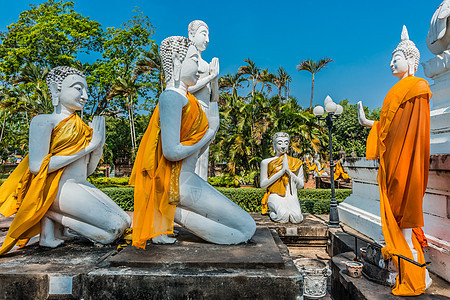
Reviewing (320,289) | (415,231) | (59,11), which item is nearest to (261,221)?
(320,289)

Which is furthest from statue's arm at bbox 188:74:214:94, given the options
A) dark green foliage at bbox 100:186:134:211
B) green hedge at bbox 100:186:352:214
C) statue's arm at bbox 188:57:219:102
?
dark green foliage at bbox 100:186:134:211

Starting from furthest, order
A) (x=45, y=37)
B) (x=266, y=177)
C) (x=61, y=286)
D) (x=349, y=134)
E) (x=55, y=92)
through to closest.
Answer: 1. (x=349, y=134)
2. (x=45, y=37)
3. (x=266, y=177)
4. (x=55, y=92)
5. (x=61, y=286)

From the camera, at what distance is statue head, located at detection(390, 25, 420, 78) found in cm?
274

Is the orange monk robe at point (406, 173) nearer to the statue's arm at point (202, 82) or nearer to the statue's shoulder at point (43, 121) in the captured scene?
the statue's arm at point (202, 82)

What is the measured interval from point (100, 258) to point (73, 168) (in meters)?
0.93

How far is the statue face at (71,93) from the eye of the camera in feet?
9.27

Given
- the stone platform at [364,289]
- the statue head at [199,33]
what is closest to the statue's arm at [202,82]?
the statue head at [199,33]

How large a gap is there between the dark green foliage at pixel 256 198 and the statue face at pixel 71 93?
7259 millimetres

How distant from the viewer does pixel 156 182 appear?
2.29 metres

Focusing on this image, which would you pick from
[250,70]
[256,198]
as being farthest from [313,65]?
[256,198]

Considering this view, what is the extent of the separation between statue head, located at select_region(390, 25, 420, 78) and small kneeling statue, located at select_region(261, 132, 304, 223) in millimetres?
2826

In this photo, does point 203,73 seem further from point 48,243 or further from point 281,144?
point 48,243

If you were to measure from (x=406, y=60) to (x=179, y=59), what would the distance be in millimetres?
2110

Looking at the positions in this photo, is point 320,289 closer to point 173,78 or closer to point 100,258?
point 100,258
